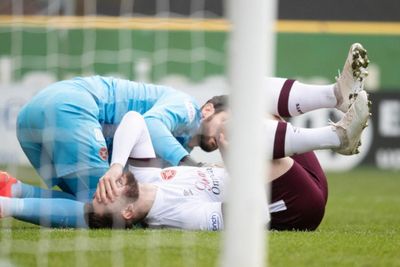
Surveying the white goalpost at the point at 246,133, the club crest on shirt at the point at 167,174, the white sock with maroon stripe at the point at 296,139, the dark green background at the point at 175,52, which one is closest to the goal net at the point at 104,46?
the dark green background at the point at 175,52

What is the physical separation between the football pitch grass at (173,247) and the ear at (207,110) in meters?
0.74

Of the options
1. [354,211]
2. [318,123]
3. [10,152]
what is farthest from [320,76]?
[354,211]

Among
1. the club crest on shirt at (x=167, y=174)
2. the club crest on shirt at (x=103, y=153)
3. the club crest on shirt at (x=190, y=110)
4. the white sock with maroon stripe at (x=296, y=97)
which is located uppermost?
the white sock with maroon stripe at (x=296, y=97)

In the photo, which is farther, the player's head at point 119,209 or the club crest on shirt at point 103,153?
the club crest on shirt at point 103,153

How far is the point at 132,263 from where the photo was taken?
13.3 feet

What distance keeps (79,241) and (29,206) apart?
628mm

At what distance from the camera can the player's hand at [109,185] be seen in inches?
192

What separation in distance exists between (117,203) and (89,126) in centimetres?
56

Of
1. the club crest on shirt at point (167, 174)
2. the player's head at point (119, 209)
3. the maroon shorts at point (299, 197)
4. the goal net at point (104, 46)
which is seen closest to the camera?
the player's head at point (119, 209)

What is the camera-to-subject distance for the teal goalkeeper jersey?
17.8 ft

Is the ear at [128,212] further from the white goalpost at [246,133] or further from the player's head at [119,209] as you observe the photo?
the white goalpost at [246,133]

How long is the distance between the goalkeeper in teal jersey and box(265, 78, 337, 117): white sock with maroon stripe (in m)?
0.38

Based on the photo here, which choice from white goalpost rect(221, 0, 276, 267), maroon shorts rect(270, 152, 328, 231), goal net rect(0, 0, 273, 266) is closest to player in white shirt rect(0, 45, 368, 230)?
maroon shorts rect(270, 152, 328, 231)

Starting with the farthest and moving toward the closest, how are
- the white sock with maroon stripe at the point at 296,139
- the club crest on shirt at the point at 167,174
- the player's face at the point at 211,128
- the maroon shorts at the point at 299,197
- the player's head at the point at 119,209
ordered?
the player's face at the point at 211,128
the club crest on shirt at the point at 167,174
the maroon shorts at the point at 299,197
the player's head at the point at 119,209
the white sock with maroon stripe at the point at 296,139
